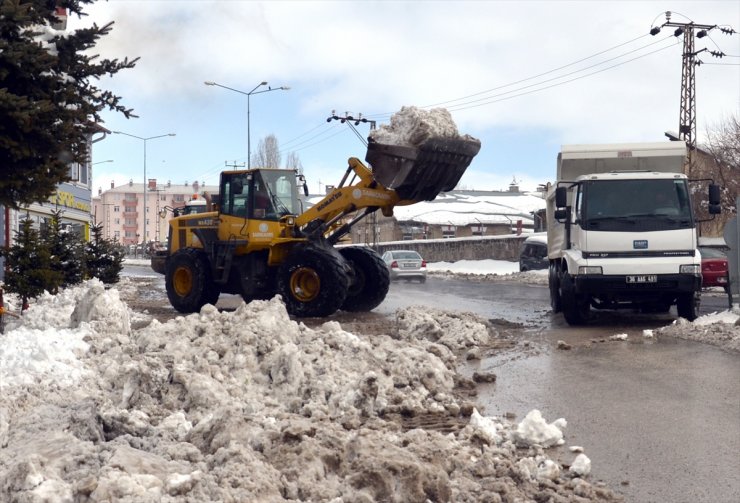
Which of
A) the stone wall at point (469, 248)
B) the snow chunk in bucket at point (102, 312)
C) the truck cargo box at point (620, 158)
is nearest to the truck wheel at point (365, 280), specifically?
the truck cargo box at point (620, 158)

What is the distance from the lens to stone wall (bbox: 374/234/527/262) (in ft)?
172

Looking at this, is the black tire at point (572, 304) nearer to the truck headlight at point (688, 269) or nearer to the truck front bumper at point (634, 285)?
the truck front bumper at point (634, 285)

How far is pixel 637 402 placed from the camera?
8227mm

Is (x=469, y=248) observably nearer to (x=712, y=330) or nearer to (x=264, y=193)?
(x=264, y=193)

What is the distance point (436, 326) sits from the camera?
12.5 meters

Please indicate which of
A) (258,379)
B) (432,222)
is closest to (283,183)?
(258,379)

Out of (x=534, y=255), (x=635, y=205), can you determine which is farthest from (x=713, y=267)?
(x=534, y=255)

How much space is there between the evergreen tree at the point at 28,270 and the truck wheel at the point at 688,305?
10996mm

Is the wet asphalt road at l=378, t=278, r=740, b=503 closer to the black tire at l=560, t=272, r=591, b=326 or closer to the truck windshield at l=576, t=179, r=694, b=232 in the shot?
the black tire at l=560, t=272, r=591, b=326

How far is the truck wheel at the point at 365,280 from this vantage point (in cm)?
1725

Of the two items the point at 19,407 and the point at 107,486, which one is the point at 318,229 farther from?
the point at 107,486

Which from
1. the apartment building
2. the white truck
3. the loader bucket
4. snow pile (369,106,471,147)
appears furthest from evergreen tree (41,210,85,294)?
the apartment building

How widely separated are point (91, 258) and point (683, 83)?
89.1 feet

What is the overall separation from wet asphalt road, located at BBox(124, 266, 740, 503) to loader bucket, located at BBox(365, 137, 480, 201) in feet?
9.71
